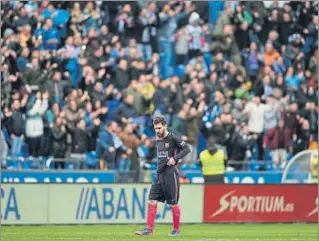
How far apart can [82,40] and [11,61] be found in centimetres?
229

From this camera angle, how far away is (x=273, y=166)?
95.9 feet

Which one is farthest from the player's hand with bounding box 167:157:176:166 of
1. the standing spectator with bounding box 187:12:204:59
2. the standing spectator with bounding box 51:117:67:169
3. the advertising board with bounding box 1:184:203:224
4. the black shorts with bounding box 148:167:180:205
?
the standing spectator with bounding box 187:12:204:59

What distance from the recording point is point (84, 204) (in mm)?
23562

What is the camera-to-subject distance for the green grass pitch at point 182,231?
18.0 metres

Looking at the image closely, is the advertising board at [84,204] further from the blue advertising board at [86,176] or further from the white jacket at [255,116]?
the white jacket at [255,116]

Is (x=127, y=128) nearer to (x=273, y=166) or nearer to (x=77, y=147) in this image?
(x=77, y=147)

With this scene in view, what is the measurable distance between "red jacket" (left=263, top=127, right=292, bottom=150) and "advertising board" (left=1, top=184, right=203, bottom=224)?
18.4ft

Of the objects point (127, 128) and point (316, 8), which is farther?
point (316, 8)

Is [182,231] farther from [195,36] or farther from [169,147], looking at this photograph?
[195,36]

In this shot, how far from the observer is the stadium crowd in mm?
27859

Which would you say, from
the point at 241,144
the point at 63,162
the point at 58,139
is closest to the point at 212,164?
the point at 63,162

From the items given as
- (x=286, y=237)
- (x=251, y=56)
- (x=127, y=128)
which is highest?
(x=251, y=56)

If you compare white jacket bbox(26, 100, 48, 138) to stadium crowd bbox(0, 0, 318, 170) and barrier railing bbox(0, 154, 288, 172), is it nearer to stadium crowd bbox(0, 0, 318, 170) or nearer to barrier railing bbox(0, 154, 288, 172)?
stadium crowd bbox(0, 0, 318, 170)

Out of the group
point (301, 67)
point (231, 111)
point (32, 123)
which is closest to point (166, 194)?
point (32, 123)
